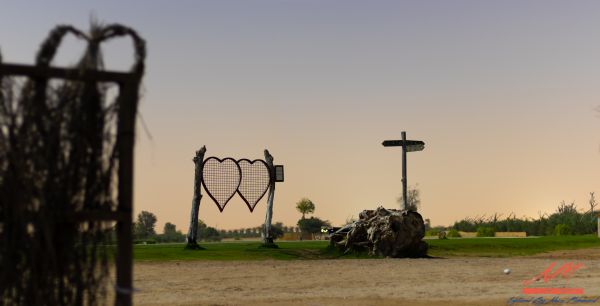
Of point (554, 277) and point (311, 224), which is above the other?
point (311, 224)

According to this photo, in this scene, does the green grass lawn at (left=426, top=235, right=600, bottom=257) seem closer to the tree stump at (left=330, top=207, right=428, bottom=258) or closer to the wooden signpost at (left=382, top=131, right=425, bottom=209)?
the tree stump at (left=330, top=207, right=428, bottom=258)

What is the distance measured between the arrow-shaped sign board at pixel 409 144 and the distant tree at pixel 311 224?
3900cm

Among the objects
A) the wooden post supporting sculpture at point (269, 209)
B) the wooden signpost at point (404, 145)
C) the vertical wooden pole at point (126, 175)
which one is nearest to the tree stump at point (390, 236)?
the wooden post supporting sculpture at point (269, 209)

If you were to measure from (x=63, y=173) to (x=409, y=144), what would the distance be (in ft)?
115

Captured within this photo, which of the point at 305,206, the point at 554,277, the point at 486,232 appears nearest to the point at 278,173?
the point at 554,277

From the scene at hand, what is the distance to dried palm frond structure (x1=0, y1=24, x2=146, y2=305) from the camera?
270 inches

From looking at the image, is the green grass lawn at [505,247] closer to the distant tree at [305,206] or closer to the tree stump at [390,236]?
the tree stump at [390,236]

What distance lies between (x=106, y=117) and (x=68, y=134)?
39 cm

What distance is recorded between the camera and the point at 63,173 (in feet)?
22.8

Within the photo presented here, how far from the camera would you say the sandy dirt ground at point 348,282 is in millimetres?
15047

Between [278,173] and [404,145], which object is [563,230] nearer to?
[404,145]

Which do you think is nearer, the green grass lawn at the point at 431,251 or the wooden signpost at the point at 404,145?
the green grass lawn at the point at 431,251

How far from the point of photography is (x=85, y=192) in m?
7.08

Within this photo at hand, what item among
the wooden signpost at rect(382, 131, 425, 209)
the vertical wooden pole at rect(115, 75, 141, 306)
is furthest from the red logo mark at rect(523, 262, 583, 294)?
the wooden signpost at rect(382, 131, 425, 209)
